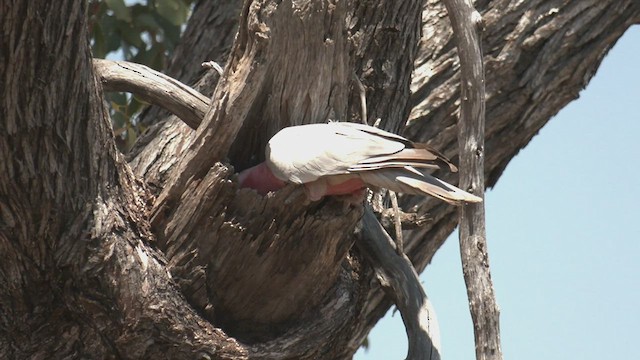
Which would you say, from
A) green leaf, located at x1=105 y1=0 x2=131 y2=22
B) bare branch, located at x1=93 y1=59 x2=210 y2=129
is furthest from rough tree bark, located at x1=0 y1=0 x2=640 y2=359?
green leaf, located at x1=105 y1=0 x2=131 y2=22

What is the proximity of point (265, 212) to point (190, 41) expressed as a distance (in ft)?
4.27

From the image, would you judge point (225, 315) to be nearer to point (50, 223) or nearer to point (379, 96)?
point (50, 223)

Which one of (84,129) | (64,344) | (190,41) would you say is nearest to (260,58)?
(84,129)

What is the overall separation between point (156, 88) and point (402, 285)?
27.3 inches

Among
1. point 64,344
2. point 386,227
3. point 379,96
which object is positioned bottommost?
point 64,344

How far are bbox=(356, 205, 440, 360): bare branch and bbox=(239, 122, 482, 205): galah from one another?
382mm

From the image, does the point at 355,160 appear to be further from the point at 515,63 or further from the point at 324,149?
the point at 515,63

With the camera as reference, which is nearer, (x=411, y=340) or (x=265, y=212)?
(x=265, y=212)

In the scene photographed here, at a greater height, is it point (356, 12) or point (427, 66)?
point (427, 66)

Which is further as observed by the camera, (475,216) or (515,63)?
(515,63)

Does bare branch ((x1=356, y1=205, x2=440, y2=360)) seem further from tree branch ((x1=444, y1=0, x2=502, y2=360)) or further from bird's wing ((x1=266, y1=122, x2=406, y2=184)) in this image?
bird's wing ((x1=266, y1=122, x2=406, y2=184))

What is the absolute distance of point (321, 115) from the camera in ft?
7.25

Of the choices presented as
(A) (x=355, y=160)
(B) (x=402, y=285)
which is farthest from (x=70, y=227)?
(B) (x=402, y=285)

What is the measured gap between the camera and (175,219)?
2.15 m
